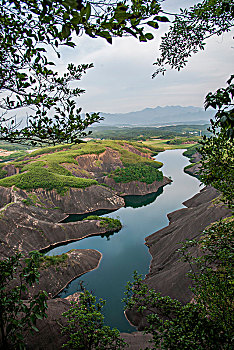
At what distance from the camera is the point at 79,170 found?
5572 centimetres

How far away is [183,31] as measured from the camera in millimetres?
5105

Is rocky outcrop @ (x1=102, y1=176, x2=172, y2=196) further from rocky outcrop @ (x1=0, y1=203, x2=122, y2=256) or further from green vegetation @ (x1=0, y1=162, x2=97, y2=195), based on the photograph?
rocky outcrop @ (x1=0, y1=203, x2=122, y2=256)

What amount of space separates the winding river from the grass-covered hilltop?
6.62 meters

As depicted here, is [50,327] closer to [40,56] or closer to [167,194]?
[40,56]

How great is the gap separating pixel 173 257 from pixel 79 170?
131 ft

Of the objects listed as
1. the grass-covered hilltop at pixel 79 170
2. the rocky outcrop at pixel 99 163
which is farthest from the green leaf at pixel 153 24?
the rocky outcrop at pixel 99 163

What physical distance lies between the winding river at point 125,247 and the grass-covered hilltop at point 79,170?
6.62 m

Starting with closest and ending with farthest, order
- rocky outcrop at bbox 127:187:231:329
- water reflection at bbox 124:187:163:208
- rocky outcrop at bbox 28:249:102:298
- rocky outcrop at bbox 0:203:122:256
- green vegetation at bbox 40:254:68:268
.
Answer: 1. rocky outcrop at bbox 127:187:231:329
2. rocky outcrop at bbox 28:249:102:298
3. green vegetation at bbox 40:254:68:268
4. rocky outcrop at bbox 0:203:122:256
5. water reflection at bbox 124:187:163:208

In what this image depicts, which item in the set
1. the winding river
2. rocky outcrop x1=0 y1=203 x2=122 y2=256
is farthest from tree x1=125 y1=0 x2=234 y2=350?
rocky outcrop x1=0 y1=203 x2=122 y2=256

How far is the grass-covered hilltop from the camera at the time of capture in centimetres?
4172

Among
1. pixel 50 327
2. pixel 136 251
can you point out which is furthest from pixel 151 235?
pixel 50 327

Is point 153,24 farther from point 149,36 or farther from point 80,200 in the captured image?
point 80,200

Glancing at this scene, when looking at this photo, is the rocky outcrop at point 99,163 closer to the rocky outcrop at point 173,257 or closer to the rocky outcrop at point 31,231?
the rocky outcrop at point 31,231

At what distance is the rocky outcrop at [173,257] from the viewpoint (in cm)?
1459
